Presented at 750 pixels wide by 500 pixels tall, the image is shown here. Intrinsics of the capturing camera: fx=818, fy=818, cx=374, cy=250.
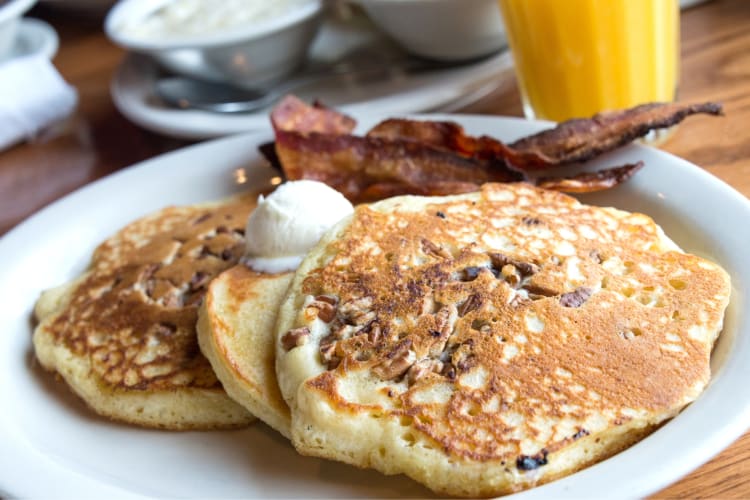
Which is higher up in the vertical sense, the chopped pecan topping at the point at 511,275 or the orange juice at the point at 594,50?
the chopped pecan topping at the point at 511,275

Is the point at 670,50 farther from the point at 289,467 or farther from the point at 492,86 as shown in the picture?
the point at 289,467

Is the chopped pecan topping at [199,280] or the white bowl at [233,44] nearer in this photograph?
the chopped pecan topping at [199,280]

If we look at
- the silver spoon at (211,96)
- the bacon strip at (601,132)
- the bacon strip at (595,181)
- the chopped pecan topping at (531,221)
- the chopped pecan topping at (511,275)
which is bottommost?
the silver spoon at (211,96)

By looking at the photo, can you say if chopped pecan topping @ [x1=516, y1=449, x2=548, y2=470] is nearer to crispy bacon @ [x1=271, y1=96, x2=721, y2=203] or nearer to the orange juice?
crispy bacon @ [x1=271, y1=96, x2=721, y2=203]

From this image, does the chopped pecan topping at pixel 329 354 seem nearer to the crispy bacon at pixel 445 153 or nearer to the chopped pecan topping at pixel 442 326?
the chopped pecan topping at pixel 442 326

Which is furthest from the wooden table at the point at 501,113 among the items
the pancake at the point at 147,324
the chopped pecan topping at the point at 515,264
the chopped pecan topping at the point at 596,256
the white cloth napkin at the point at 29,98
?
the pancake at the point at 147,324

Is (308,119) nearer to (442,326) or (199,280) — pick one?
(199,280)

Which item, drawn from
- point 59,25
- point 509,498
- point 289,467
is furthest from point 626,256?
point 59,25
